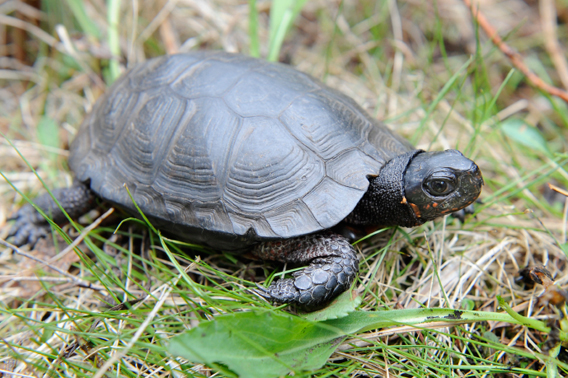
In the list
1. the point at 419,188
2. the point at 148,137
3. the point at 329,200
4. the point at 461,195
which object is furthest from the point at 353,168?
the point at 148,137

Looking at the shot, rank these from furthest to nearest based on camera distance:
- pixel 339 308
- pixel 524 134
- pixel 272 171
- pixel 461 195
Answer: pixel 524 134
pixel 272 171
pixel 461 195
pixel 339 308

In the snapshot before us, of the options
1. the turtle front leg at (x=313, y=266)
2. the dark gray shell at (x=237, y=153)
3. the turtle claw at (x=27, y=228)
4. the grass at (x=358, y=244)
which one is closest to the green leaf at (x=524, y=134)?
the grass at (x=358, y=244)

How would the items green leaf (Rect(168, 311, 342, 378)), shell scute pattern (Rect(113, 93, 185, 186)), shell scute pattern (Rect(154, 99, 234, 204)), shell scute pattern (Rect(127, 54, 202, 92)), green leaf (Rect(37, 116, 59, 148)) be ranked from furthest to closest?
green leaf (Rect(37, 116, 59, 148)), shell scute pattern (Rect(127, 54, 202, 92)), shell scute pattern (Rect(113, 93, 185, 186)), shell scute pattern (Rect(154, 99, 234, 204)), green leaf (Rect(168, 311, 342, 378))

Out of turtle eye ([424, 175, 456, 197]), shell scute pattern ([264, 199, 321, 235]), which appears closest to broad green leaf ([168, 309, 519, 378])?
shell scute pattern ([264, 199, 321, 235])

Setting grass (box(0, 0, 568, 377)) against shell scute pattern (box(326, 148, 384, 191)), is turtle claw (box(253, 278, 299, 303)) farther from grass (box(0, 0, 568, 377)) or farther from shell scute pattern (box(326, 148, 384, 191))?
shell scute pattern (box(326, 148, 384, 191))

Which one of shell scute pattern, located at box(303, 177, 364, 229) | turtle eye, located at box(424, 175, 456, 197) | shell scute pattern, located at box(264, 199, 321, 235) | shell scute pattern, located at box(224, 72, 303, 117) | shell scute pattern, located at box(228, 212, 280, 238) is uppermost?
shell scute pattern, located at box(224, 72, 303, 117)

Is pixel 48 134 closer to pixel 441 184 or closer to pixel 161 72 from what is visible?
pixel 161 72
